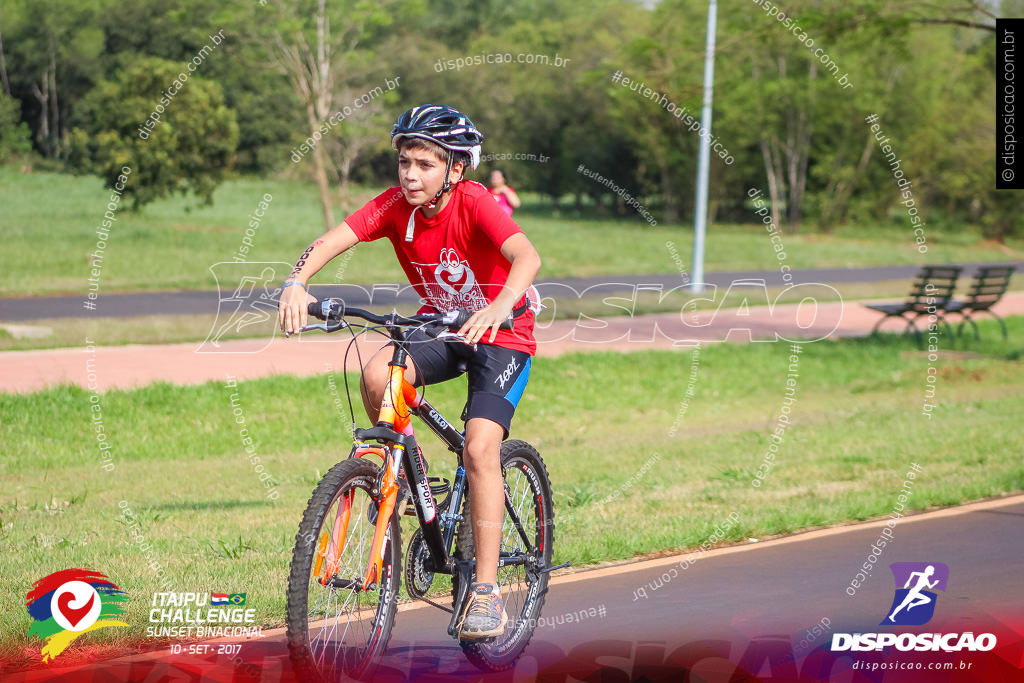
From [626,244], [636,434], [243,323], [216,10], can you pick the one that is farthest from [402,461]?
[626,244]

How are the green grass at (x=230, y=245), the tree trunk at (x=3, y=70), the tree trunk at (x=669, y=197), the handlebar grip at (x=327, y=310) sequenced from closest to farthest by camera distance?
the handlebar grip at (x=327, y=310) < the tree trunk at (x=3, y=70) < the green grass at (x=230, y=245) < the tree trunk at (x=669, y=197)

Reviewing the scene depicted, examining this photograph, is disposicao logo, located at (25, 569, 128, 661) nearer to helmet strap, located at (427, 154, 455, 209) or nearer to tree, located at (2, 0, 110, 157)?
helmet strap, located at (427, 154, 455, 209)

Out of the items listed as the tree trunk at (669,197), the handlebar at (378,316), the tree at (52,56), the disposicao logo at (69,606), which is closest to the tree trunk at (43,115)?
the tree at (52,56)

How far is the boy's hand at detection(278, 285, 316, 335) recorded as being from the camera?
4137mm

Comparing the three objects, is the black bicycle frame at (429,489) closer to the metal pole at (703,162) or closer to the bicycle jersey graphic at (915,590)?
the bicycle jersey graphic at (915,590)

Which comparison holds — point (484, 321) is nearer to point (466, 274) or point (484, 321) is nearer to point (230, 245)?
point (466, 274)

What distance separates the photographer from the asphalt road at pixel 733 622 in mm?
4660

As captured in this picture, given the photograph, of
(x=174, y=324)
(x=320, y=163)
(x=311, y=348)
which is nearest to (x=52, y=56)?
(x=320, y=163)

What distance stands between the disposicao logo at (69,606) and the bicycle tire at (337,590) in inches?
51.8

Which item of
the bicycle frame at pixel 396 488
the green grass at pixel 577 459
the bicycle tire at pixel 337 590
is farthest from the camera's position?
the green grass at pixel 577 459

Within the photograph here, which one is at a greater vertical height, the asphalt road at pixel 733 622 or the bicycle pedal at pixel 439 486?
the bicycle pedal at pixel 439 486

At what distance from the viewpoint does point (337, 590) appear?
4.23 meters

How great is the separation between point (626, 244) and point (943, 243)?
18.1m

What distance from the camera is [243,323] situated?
16.9m
